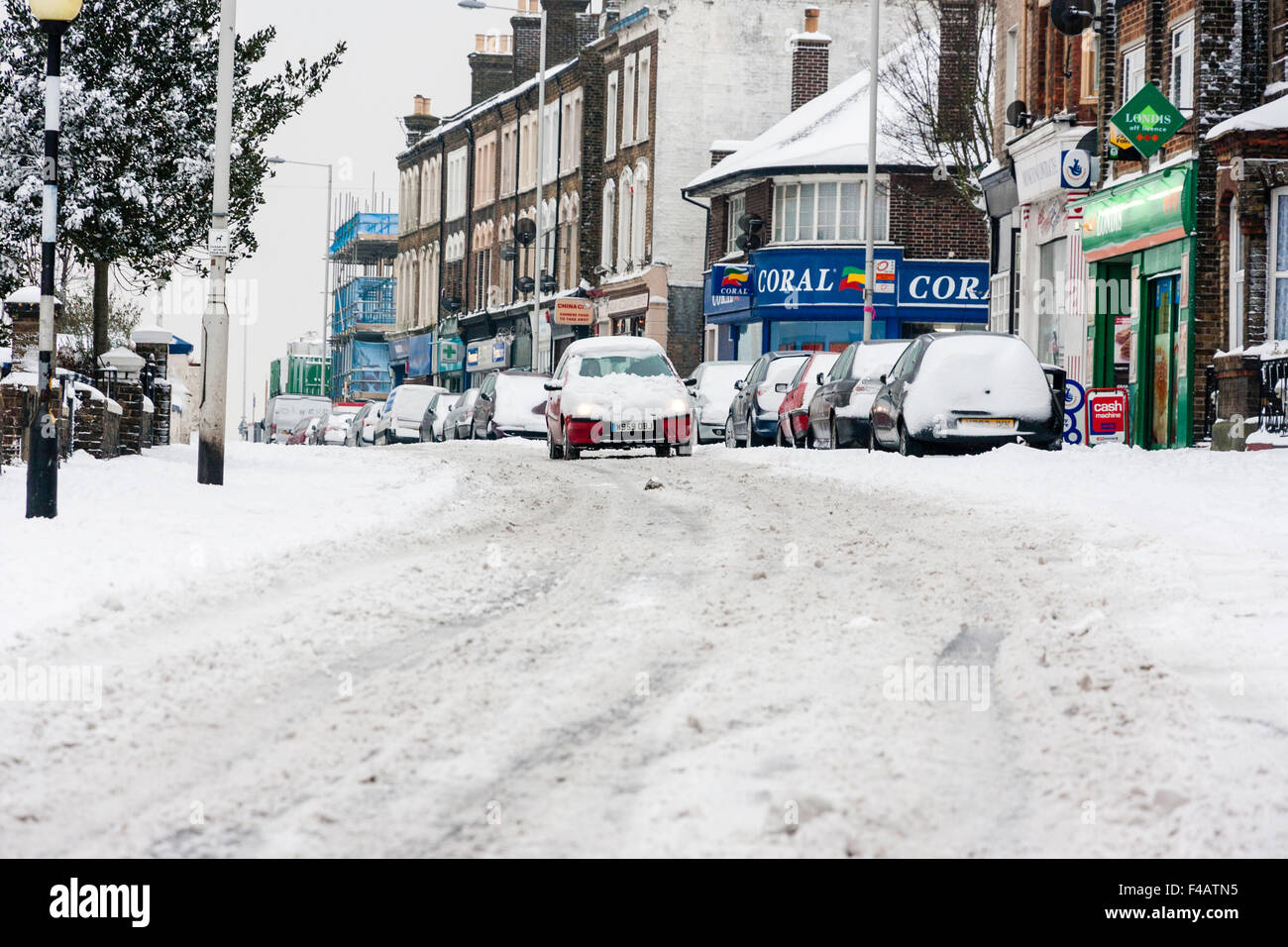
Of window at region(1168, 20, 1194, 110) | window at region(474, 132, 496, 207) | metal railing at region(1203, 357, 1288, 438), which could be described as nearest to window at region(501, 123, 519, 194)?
window at region(474, 132, 496, 207)

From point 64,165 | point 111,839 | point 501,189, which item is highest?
point 501,189

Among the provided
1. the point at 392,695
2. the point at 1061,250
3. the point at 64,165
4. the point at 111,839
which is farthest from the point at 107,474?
the point at 1061,250

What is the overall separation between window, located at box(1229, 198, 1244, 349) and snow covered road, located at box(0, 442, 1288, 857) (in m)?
13.5

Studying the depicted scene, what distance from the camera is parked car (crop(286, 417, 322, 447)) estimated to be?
5306cm

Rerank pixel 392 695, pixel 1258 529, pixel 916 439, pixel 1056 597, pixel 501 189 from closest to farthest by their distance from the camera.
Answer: pixel 392 695
pixel 1056 597
pixel 1258 529
pixel 916 439
pixel 501 189

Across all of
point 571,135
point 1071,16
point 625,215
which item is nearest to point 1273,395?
point 1071,16

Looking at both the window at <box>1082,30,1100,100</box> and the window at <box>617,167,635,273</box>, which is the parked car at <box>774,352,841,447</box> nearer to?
the window at <box>1082,30,1100,100</box>

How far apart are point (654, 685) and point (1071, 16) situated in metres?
27.0

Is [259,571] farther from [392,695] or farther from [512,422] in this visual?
[512,422]

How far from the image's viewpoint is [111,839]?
4.76 m

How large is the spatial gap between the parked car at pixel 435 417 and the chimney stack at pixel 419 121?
4870 centimetres

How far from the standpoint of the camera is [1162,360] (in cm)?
2905

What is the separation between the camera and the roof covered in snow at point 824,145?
49.0 m

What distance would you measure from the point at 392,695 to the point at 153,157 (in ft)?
54.9
